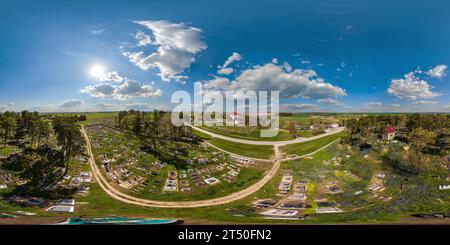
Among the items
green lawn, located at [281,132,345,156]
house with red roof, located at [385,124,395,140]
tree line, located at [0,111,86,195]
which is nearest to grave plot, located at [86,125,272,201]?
tree line, located at [0,111,86,195]

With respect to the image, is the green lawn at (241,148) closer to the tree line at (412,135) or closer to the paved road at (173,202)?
the paved road at (173,202)

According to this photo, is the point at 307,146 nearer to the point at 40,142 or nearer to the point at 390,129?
the point at 390,129

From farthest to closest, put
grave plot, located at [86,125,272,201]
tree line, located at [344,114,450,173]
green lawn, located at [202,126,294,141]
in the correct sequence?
tree line, located at [344,114,450,173] → green lawn, located at [202,126,294,141] → grave plot, located at [86,125,272,201]

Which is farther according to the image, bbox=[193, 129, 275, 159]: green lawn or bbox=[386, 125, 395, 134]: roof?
bbox=[386, 125, 395, 134]: roof

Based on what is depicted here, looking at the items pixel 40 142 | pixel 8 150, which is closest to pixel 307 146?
pixel 40 142

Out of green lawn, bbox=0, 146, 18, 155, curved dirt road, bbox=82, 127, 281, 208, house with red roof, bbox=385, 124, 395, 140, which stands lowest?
curved dirt road, bbox=82, 127, 281, 208

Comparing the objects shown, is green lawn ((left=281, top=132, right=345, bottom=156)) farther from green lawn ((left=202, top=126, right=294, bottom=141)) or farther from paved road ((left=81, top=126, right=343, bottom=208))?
paved road ((left=81, top=126, right=343, bottom=208))
